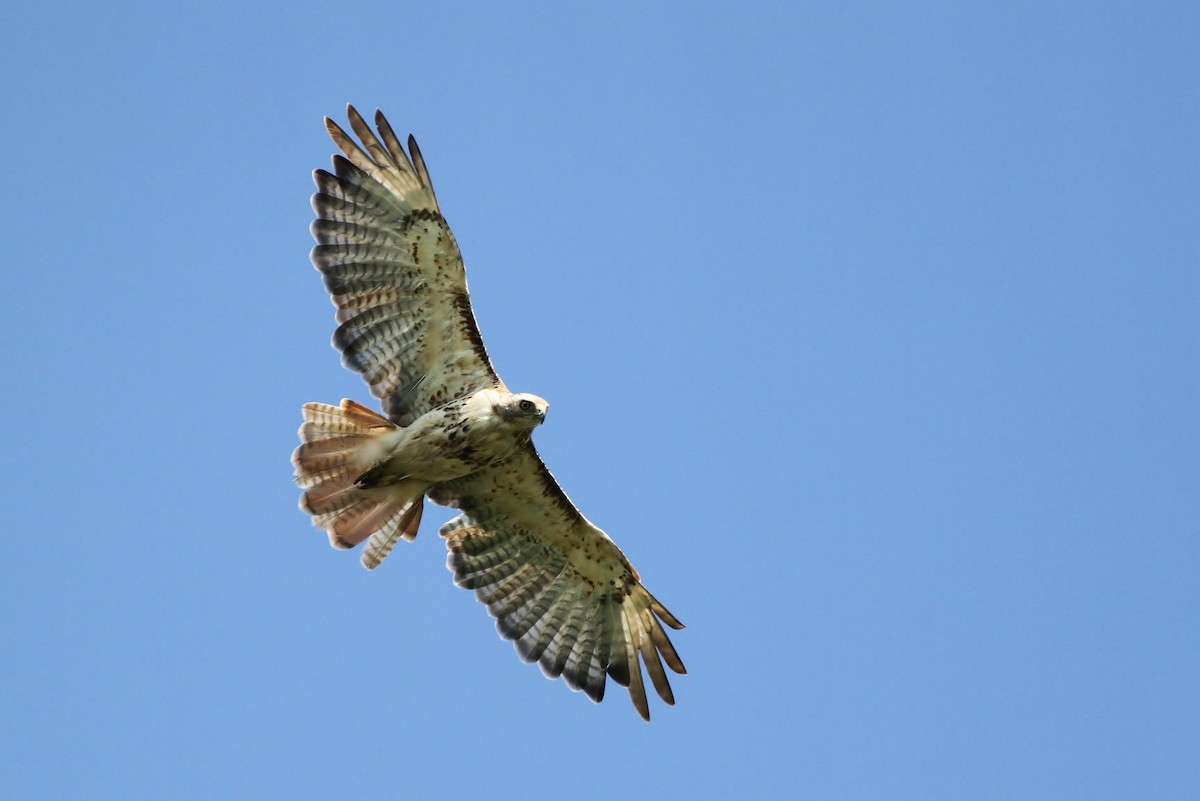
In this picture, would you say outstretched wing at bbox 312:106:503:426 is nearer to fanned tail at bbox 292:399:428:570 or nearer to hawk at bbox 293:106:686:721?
hawk at bbox 293:106:686:721

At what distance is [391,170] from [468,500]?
3052mm

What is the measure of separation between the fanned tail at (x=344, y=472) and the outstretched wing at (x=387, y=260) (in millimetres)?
454

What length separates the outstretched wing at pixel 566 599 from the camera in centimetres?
1449

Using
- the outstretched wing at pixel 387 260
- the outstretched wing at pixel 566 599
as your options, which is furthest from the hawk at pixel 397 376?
the outstretched wing at pixel 566 599

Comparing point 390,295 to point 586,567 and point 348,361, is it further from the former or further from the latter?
point 586,567

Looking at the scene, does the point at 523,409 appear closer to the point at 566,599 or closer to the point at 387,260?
the point at 387,260

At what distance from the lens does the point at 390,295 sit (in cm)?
1325

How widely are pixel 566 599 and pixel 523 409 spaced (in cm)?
264

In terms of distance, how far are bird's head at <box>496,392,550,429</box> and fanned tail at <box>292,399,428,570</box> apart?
3.51 ft

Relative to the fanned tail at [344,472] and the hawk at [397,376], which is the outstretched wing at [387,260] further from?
the fanned tail at [344,472]

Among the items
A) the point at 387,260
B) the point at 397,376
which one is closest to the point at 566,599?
the point at 397,376

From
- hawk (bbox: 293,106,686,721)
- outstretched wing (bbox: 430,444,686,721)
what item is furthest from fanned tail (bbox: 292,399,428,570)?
outstretched wing (bbox: 430,444,686,721)

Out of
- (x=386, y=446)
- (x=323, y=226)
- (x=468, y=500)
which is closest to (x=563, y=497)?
(x=468, y=500)

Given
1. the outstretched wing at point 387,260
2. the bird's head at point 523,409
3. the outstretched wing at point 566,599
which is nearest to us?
the bird's head at point 523,409
